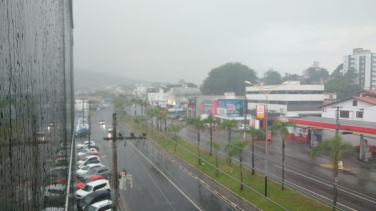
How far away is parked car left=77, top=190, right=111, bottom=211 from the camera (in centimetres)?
1023

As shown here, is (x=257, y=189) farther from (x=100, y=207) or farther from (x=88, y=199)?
(x=88, y=199)

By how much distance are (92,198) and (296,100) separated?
21.0 metres

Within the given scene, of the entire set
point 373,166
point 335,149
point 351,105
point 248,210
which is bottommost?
point 248,210

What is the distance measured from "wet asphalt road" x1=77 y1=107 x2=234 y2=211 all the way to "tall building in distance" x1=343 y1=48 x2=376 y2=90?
39.7 ft

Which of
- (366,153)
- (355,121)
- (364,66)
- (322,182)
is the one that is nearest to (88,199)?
(322,182)

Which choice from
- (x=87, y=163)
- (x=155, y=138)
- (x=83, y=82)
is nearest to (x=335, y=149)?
(x=87, y=163)

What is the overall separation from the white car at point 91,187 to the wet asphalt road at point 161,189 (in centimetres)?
84

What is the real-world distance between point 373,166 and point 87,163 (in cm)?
1480

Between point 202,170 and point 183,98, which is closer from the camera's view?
point 202,170

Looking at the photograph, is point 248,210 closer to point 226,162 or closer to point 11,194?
point 226,162

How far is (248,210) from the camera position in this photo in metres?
9.99

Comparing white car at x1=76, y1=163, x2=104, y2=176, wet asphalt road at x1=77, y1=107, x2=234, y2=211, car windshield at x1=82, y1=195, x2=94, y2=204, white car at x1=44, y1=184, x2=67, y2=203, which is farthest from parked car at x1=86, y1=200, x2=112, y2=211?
white car at x1=44, y1=184, x2=67, y2=203

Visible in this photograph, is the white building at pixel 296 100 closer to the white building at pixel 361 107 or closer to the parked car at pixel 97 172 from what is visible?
the white building at pixel 361 107

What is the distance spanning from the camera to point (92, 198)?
10586 mm
